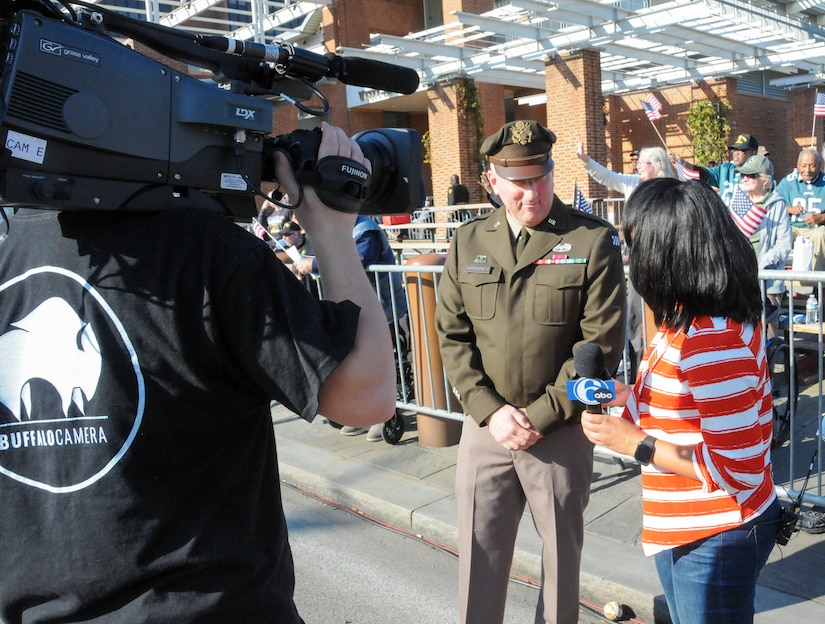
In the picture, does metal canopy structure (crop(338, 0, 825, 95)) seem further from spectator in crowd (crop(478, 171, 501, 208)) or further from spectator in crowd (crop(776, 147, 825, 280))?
spectator in crowd (crop(478, 171, 501, 208))

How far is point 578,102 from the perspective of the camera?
1636 centimetres

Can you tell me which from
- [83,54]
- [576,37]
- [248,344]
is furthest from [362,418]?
[576,37]

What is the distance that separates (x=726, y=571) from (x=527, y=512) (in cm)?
227

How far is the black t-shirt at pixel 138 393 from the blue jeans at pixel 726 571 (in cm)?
128

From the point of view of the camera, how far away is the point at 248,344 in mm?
1218

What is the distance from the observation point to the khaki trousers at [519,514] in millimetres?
2693

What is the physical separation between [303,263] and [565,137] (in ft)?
41.8

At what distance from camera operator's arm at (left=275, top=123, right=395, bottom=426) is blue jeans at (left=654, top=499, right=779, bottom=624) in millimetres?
1134

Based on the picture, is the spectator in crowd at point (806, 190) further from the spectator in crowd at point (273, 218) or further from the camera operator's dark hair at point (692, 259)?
the camera operator's dark hair at point (692, 259)

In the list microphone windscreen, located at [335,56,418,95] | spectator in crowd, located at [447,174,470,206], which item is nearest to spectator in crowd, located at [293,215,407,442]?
microphone windscreen, located at [335,56,418,95]

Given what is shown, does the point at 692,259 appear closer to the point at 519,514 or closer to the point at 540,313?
the point at 540,313

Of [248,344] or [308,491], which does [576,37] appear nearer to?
[308,491]

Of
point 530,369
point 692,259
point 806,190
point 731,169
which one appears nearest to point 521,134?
point 530,369

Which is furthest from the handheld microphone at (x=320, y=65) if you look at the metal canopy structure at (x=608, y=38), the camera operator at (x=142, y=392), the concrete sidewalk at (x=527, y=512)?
the metal canopy structure at (x=608, y=38)
